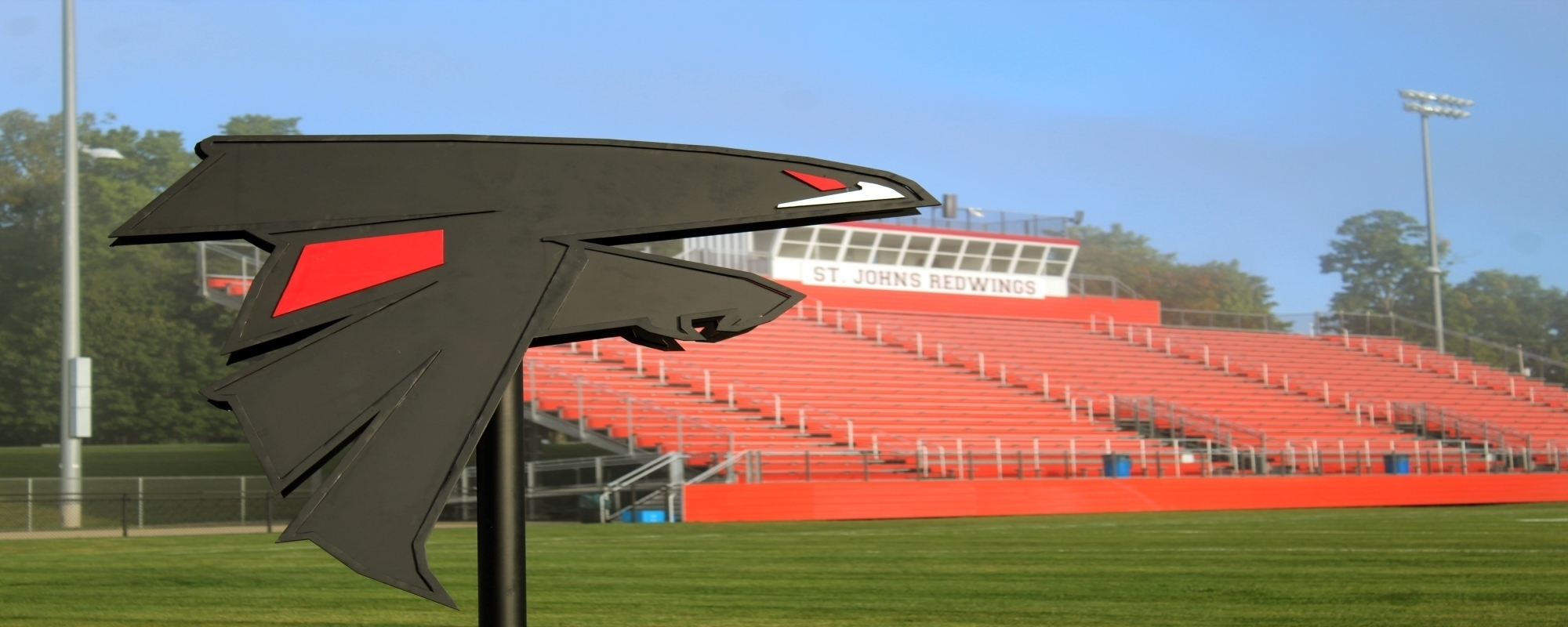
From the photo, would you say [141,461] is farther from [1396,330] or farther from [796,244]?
[1396,330]

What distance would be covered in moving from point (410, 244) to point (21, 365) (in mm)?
39589

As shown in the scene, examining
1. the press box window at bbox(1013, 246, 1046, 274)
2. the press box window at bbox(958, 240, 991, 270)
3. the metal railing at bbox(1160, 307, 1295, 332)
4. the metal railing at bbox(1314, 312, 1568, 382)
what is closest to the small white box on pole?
the press box window at bbox(958, 240, 991, 270)

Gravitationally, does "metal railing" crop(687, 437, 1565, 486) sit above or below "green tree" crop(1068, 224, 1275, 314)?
below

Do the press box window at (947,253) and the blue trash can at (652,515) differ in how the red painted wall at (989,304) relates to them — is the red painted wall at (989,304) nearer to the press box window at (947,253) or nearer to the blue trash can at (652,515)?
the press box window at (947,253)

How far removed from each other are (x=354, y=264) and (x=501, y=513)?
629mm

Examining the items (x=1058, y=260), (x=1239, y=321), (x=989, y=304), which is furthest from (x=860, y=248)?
(x=1239, y=321)

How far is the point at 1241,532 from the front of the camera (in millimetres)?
14156

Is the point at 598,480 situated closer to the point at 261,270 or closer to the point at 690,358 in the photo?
the point at 690,358

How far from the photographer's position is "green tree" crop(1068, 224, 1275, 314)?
84062 millimetres

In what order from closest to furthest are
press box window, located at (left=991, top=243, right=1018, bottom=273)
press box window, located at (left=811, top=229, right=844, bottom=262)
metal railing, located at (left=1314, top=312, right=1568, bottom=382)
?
press box window, located at (left=811, top=229, right=844, bottom=262) → press box window, located at (left=991, top=243, right=1018, bottom=273) → metal railing, located at (left=1314, top=312, right=1568, bottom=382)

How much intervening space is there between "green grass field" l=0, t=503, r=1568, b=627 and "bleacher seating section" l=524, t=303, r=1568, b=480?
32.0ft

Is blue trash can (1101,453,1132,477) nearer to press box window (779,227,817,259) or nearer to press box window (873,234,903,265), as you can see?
press box window (779,227,817,259)

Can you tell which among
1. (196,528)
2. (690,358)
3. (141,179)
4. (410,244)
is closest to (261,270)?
(410,244)

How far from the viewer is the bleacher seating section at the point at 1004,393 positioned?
24703mm
